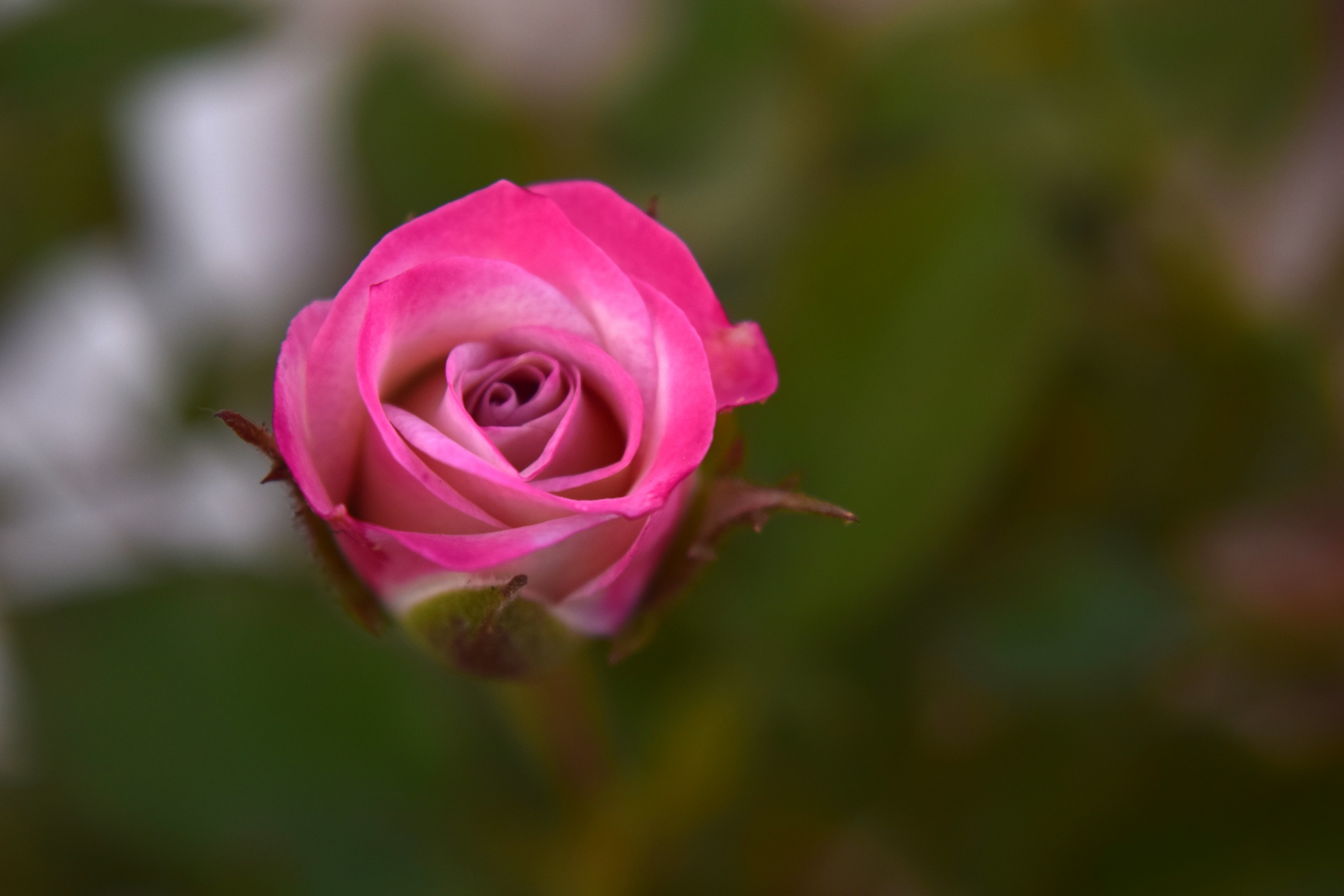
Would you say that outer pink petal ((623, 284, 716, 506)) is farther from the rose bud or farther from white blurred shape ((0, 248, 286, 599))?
white blurred shape ((0, 248, 286, 599))

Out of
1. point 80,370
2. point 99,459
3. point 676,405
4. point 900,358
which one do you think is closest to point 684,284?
point 676,405

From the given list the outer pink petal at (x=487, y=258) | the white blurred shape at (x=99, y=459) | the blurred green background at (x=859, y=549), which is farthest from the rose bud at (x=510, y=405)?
the white blurred shape at (x=99, y=459)

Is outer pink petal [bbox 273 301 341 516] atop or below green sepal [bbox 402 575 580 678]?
atop

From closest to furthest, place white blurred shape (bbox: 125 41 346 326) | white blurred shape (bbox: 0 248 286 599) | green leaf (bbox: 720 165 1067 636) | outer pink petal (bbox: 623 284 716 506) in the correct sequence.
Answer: outer pink petal (bbox: 623 284 716 506) < green leaf (bbox: 720 165 1067 636) < white blurred shape (bbox: 0 248 286 599) < white blurred shape (bbox: 125 41 346 326)

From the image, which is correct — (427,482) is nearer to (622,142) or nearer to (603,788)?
(603,788)

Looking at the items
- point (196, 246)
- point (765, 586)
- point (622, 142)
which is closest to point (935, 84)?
point (622, 142)

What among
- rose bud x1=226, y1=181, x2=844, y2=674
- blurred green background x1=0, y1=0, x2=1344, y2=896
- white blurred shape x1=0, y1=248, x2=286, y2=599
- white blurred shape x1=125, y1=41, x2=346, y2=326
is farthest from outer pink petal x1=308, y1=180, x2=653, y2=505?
white blurred shape x1=125, y1=41, x2=346, y2=326

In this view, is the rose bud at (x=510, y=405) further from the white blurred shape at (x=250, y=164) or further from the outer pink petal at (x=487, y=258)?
the white blurred shape at (x=250, y=164)

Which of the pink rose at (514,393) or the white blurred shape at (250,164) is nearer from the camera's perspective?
the pink rose at (514,393)

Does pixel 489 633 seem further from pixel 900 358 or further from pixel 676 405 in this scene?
pixel 900 358
